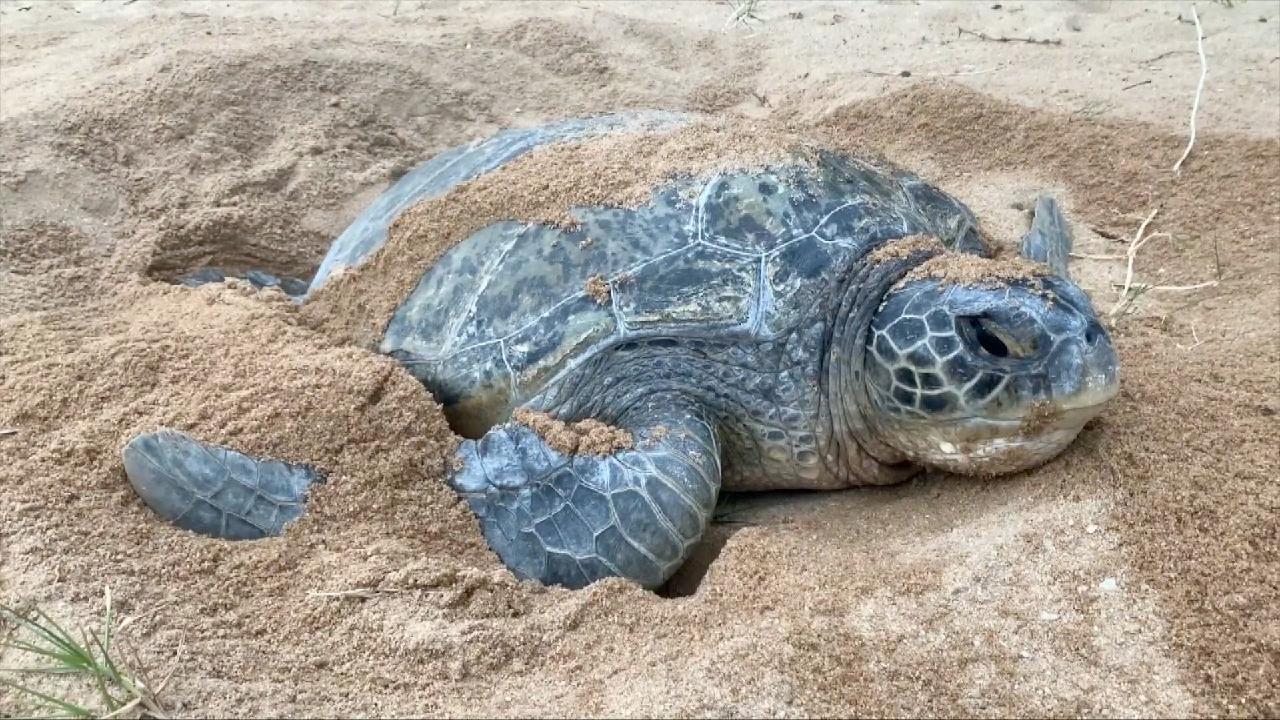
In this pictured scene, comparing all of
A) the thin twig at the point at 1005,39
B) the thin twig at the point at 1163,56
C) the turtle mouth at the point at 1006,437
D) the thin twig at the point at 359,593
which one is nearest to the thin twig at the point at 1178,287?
the turtle mouth at the point at 1006,437

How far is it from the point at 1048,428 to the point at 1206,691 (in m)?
0.61

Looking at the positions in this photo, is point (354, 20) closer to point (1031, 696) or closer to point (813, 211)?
point (813, 211)

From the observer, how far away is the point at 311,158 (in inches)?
135

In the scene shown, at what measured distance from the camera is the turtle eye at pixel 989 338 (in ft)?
5.95

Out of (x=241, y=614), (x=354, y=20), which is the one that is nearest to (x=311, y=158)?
(x=354, y=20)

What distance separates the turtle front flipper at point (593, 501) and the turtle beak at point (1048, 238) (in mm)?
1389

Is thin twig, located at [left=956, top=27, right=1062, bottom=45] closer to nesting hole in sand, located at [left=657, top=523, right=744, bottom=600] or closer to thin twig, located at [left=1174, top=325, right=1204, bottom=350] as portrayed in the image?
thin twig, located at [left=1174, top=325, right=1204, bottom=350]

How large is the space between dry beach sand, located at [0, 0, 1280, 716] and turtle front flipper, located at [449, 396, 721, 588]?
9 cm

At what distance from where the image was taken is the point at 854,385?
2.06 meters

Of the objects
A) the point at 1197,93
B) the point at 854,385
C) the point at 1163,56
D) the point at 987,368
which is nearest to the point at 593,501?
the point at 854,385

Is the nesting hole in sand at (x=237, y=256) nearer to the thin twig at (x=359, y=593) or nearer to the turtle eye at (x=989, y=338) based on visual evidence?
the thin twig at (x=359, y=593)

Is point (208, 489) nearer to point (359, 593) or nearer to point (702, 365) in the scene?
point (359, 593)

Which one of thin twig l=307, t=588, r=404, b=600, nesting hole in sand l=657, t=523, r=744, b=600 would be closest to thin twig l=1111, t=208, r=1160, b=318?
nesting hole in sand l=657, t=523, r=744, b=600

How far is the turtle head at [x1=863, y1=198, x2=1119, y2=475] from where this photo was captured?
1.76m
